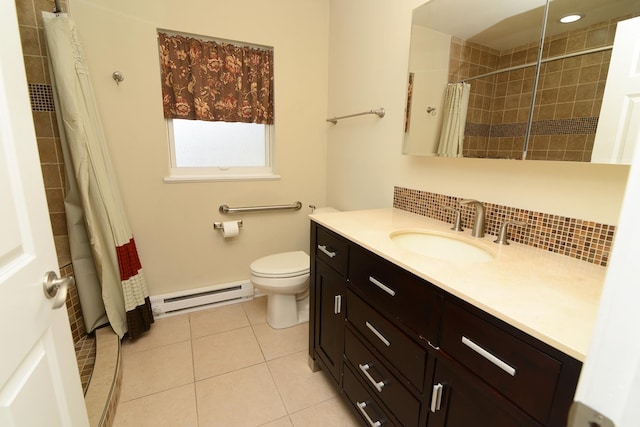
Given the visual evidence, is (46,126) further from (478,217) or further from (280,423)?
(478,217)

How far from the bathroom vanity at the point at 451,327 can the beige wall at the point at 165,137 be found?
1092 millimetres

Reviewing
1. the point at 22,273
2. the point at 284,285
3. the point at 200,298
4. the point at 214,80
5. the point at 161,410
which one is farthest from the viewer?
the point at 200,298

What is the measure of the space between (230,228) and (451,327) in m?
1.81

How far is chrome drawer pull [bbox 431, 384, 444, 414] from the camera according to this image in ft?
2.90

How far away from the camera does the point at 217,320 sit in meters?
2.22

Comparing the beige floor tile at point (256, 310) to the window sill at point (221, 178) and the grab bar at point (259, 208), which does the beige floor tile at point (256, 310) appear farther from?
the window sill at point (221, 178)

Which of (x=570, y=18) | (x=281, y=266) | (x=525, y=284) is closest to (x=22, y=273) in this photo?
(x=525, y=284)

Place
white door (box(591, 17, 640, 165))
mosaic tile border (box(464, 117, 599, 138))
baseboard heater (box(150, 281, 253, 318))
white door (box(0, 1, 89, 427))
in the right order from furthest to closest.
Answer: baseboard heater (box(150, 281, 253, 318))
mosaic tile border (box(464, 117, 599, 138))
white door (box(591, 17, 640, 165))
white door (box(0, 1, 89, 427))

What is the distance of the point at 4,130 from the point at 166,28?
5.54 ft

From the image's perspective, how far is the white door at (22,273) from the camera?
23.3 inches

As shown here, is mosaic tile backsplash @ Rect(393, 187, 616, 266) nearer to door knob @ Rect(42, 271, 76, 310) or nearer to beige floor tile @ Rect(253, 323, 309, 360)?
beige floor tile @ Rect(253, 323, 309, 360)

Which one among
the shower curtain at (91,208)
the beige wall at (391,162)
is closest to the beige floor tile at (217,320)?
the shower curtain at (91,208)

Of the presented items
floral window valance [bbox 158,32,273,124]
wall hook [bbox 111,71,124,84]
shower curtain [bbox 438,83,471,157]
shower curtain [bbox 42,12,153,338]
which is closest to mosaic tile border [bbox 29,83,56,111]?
shower curtain [bbox 42,12,153,338]

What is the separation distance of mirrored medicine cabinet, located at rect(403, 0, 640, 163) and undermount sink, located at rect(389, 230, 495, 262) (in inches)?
15.1
